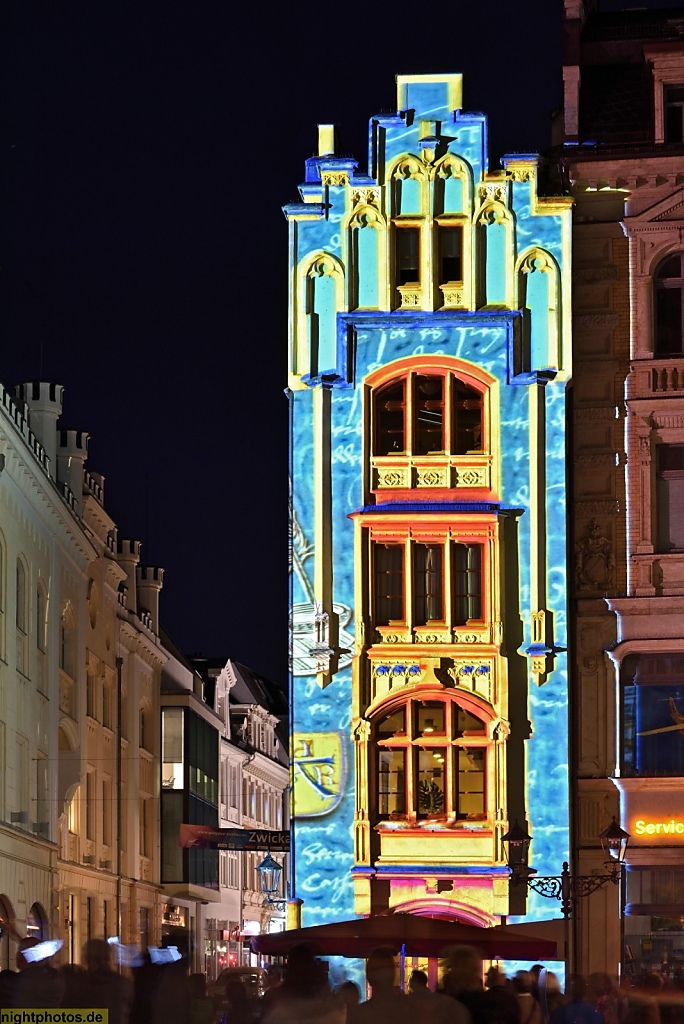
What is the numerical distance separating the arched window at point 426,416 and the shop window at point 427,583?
5.31ft

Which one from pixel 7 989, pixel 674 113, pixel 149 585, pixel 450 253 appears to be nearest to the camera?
pixel 7 989

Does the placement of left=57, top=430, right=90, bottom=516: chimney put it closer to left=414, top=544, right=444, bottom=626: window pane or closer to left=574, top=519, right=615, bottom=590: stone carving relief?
left=414, top=544, right=444, bottom=626: window pane

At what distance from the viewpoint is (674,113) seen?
33469 millimetres

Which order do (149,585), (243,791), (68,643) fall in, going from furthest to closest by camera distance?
1. (243,791)
2. (149,585)
3. (68,643)

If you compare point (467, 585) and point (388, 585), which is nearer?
point (467, 585)

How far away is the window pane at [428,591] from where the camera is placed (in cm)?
3278

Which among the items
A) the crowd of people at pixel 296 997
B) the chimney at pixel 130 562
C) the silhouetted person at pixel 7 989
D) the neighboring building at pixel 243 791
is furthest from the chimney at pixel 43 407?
the silhouetted person at pixel 7 989

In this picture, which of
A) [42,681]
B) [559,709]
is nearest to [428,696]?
[559,709]

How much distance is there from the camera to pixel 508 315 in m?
33.1


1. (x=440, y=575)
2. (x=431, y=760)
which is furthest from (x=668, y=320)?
(x=431, y=760)

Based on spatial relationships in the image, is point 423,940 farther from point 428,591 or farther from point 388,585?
point 388,585

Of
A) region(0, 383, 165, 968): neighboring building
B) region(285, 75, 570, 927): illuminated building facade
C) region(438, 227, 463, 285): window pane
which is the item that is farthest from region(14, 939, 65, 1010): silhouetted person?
region(0, 383, 165, 968): neighboring building

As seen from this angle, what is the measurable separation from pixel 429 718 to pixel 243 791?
48929mm

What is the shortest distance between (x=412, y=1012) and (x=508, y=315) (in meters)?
22.3
